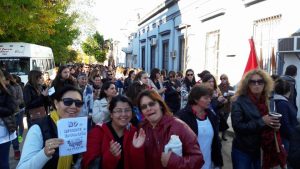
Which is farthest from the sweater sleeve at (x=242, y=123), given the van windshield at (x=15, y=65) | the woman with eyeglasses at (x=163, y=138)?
the van windshield at (x=15, y=65)

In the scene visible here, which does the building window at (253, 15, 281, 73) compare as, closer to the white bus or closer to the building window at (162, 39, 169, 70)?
the white bus

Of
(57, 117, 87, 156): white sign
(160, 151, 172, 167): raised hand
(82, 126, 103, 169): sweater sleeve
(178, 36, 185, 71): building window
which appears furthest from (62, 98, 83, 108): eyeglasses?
(178, 36, 185, 71): building window

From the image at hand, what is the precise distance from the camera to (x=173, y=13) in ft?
76.2

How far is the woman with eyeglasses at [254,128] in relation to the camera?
4.07 metres

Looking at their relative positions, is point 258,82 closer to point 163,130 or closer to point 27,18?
point 163,130

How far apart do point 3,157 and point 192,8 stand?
1569 centimetres

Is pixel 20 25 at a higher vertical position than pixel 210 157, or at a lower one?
higher

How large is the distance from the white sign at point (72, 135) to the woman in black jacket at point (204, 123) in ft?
4.91

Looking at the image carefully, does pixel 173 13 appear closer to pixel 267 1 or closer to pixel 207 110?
pixel 267 1

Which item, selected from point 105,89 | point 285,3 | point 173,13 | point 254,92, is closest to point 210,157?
point 254,92

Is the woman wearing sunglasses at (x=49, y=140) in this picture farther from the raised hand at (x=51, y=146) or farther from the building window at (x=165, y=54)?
the building window at (x=165, y=54)

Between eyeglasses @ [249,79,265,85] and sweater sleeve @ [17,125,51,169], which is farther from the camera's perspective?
eyeglasses @ [249,79,265,85]

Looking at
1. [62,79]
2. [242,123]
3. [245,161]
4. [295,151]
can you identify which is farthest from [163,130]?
[62,79]

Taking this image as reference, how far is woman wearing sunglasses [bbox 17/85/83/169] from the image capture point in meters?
2.66
